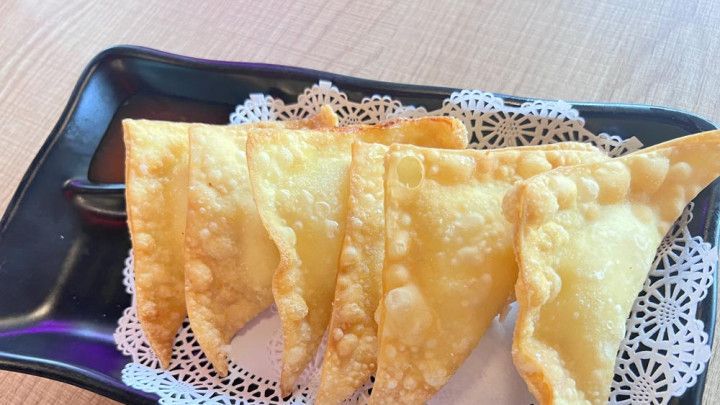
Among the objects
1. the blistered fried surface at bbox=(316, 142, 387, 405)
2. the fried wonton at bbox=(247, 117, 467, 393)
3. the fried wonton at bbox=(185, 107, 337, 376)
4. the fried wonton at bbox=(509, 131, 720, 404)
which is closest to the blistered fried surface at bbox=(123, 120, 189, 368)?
the fried wonton at bbox=(185, 107, 337, 376)

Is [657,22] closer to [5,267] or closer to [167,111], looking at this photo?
[167,111]

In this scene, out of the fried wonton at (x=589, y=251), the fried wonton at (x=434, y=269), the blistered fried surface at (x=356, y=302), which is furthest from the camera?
the blistered fried surface at (x=356, y=302)

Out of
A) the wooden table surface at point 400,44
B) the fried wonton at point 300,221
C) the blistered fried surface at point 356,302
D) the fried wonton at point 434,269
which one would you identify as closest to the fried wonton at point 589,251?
the fried wonton at point 434,269

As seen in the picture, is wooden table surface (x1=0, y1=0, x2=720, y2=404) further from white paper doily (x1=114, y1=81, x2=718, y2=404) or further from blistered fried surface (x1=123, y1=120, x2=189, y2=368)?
blistered fried surface (x1=123, y1=120, x2=189, y2=368)

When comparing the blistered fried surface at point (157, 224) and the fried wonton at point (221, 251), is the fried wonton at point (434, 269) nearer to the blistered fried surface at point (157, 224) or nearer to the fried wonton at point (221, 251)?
the fried wonton at point (221, 251)

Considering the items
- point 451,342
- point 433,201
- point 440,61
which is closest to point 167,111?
point 440,61

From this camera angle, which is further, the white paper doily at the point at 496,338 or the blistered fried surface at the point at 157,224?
the blistered fried surface at the point at 157,224

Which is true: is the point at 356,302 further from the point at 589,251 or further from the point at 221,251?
the point at 589,251
